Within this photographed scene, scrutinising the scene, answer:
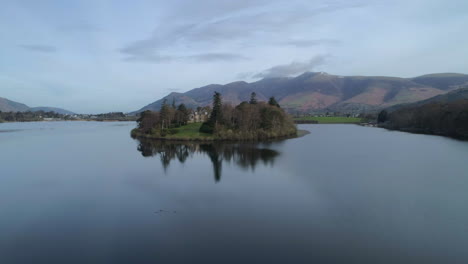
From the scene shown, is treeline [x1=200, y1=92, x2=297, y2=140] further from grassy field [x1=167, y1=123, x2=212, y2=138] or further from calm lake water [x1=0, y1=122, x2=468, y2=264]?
calm lake water [x1=0, y1=122, x2=468, y2=264]

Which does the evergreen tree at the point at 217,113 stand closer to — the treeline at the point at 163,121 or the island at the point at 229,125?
the island at the point at 229,125

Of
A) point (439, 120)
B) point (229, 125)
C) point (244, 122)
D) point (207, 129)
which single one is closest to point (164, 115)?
point (207, 129)

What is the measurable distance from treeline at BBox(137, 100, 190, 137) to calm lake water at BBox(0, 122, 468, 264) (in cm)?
3081

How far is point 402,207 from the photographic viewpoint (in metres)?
15.0

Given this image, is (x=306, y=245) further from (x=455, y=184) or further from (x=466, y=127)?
(x=466, y=127)

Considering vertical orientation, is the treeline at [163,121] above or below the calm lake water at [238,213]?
above

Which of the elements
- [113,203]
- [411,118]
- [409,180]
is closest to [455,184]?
[409,180]

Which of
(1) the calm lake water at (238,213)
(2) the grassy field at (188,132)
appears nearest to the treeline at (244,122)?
(2) the grassy field at (188,132)

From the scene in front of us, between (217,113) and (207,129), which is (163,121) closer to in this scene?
(207,129)

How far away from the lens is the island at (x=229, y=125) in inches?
2034

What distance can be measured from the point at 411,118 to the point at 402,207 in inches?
2984

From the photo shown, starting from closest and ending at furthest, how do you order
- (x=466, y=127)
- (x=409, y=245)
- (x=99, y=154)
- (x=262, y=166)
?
(x=409, y=245)
(x=262, y=166)
(x=99, y=154)
(x=466, y=127)

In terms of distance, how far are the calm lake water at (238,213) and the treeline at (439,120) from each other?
35933mm

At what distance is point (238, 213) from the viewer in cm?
1438
